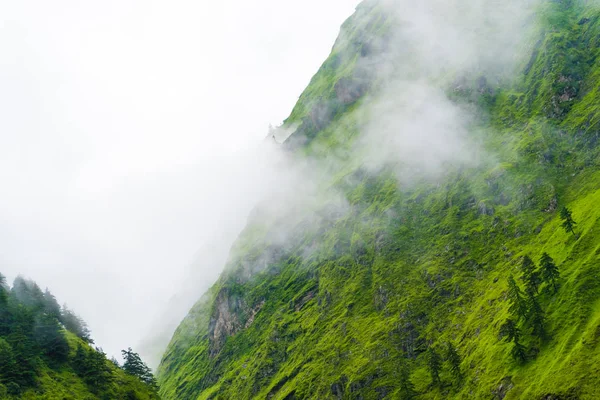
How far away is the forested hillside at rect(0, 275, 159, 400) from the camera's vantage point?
378ft

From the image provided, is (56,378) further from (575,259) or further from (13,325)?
(575,259)

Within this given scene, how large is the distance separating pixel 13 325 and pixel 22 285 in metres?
33.8

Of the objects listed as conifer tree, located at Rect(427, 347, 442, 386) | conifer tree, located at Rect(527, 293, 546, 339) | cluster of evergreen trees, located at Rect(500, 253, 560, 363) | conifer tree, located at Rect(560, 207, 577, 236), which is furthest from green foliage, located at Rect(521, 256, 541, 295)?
conifer tree, located at Rect(427, 347, 442, 386)

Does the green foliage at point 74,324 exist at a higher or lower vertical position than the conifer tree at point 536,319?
higher

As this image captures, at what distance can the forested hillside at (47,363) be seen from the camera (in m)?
115

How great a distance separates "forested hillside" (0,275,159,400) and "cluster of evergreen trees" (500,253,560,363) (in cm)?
12014

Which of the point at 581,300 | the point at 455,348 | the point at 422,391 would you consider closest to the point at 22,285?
the point at 422,391

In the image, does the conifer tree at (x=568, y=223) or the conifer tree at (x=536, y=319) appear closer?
the conifer tree at (x=536, y=319)

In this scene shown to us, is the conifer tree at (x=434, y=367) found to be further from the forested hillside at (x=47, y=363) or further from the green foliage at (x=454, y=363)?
the forested hillside at (x=47, y=363)

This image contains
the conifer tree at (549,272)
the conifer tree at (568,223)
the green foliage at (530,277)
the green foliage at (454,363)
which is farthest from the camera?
the conifer tree at (568,223)

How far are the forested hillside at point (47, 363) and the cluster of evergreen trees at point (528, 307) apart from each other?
394ft

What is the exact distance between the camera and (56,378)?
12481cm

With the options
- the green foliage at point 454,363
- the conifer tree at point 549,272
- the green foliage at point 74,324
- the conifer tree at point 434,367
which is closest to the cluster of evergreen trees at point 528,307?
the conifer tree at point 549,272

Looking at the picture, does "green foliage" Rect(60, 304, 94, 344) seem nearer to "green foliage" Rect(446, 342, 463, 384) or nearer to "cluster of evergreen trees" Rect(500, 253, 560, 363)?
"green foliage" Rect(446, 342, 463, 384)
